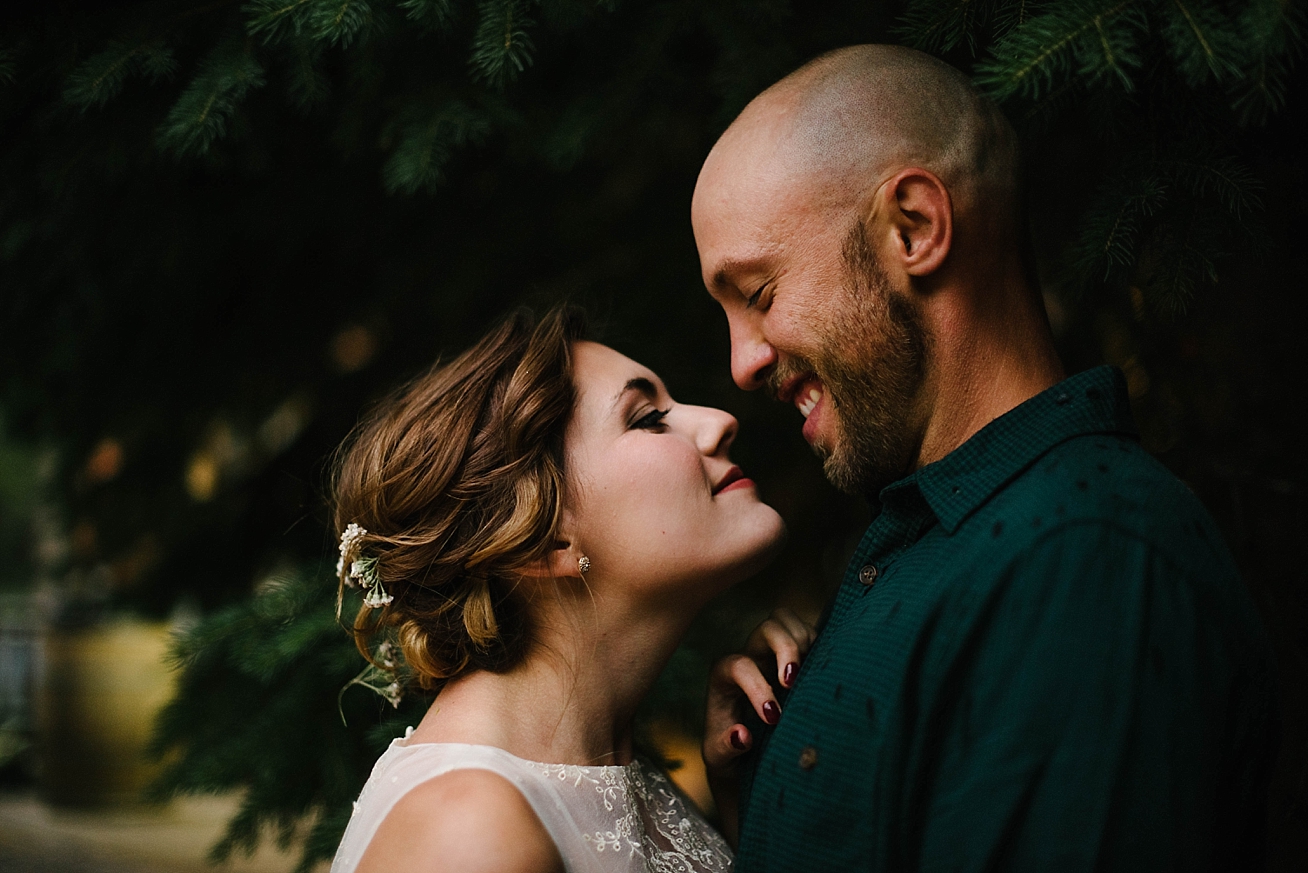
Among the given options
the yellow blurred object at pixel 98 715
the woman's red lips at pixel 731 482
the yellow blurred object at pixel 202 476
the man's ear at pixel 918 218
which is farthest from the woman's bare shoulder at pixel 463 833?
the yellow blurred object at pixel 98 715

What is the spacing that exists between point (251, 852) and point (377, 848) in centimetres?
129

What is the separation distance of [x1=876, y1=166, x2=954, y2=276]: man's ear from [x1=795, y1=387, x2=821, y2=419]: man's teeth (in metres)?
0.28

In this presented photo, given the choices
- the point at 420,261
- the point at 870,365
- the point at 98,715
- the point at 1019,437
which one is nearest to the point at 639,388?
the point at 870,365

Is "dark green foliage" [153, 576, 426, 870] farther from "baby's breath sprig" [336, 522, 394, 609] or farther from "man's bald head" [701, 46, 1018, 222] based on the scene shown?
"man's bald head" [701, 46, 1018, 222]

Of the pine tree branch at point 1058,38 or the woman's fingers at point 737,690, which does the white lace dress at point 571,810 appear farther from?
the pine tree branch at point 1058,38

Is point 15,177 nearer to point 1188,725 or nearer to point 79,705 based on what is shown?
point 1188,725

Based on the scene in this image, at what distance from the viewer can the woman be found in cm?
189

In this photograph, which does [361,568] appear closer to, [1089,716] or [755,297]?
[755,297]

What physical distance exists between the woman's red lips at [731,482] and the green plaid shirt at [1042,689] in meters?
0.47

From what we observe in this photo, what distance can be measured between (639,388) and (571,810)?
84 centimetres

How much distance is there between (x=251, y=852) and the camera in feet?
8.61

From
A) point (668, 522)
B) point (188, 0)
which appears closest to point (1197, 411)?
point (668, 522)

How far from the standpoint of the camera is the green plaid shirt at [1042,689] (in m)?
1.22

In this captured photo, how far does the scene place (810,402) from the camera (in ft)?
6.00
